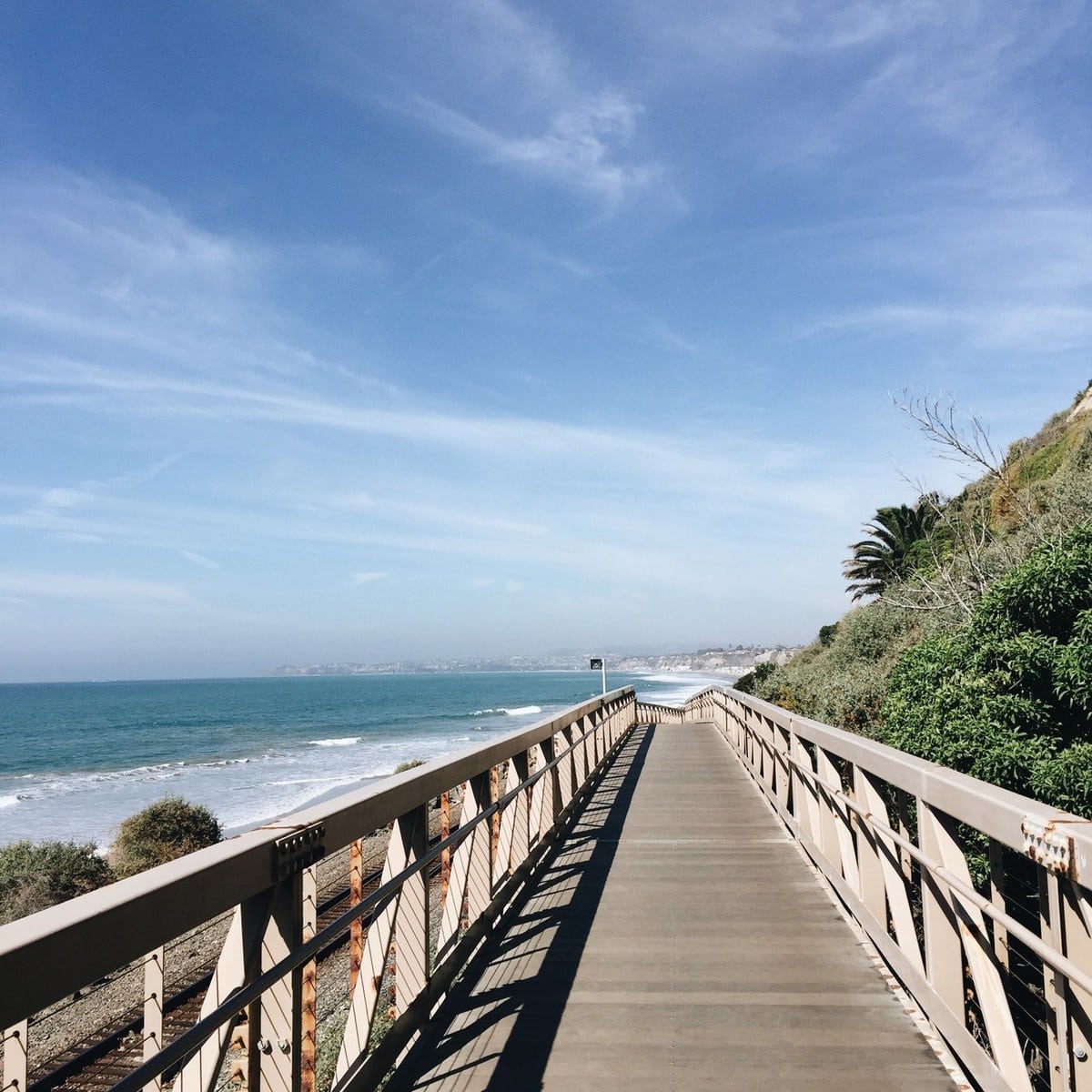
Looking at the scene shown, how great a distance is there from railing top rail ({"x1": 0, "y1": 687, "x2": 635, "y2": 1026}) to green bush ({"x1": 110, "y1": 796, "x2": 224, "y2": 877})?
21304 millimetres

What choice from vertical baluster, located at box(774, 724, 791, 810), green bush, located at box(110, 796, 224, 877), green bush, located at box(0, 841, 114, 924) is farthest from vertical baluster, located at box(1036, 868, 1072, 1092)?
green bush, located at box(110, 796, 224, 877)

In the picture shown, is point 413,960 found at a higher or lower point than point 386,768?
higher

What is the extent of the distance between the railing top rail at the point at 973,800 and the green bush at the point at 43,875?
18172 millimetres

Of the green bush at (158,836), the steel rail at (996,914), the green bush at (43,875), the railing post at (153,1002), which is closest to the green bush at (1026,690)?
the steel rail at (996,914)

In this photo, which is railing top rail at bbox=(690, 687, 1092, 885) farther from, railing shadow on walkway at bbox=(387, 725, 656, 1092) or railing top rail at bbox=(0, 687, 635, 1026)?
railing top rail at bbox=(0, 687, 635, 1026)

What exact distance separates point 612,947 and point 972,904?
7.94ft

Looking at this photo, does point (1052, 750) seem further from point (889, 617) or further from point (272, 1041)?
point (889, 617)

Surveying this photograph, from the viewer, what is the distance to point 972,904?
9.67 feet

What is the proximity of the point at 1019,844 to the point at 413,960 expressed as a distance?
7.80 ft

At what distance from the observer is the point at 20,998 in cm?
154

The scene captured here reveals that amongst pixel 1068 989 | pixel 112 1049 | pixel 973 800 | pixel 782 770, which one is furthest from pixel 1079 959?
pixel 112 1049

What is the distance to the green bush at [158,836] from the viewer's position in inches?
878

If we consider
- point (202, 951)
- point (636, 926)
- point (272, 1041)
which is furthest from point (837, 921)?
point (202, 951)

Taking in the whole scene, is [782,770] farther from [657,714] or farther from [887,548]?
[887,548]
